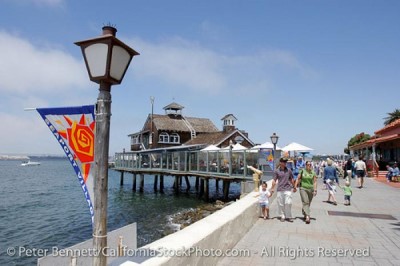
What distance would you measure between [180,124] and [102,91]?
156ft

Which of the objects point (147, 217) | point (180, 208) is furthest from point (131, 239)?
point (180, 208)

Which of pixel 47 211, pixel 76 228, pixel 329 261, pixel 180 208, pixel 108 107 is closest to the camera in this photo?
pixel 108 107

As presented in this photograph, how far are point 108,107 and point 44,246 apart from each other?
12.9 m

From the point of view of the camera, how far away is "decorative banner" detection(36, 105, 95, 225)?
11.2ft

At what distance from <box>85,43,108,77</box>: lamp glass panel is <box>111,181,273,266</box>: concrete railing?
5.99ft

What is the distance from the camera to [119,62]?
2.91m

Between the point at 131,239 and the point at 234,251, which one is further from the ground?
the point at 131,239

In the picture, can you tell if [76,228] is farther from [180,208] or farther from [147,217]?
[180,208]

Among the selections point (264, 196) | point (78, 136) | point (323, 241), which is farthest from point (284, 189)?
point (78, 136)

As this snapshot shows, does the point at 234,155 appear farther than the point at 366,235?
Yes

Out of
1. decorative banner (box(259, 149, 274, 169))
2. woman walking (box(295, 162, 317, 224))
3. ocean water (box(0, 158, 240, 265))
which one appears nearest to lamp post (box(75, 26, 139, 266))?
woman walking (box(295, 162, 317, 224))

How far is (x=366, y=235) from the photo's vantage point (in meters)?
7.54

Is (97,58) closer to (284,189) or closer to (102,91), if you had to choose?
(102,91)

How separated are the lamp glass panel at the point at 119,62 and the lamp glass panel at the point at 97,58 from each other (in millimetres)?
70
